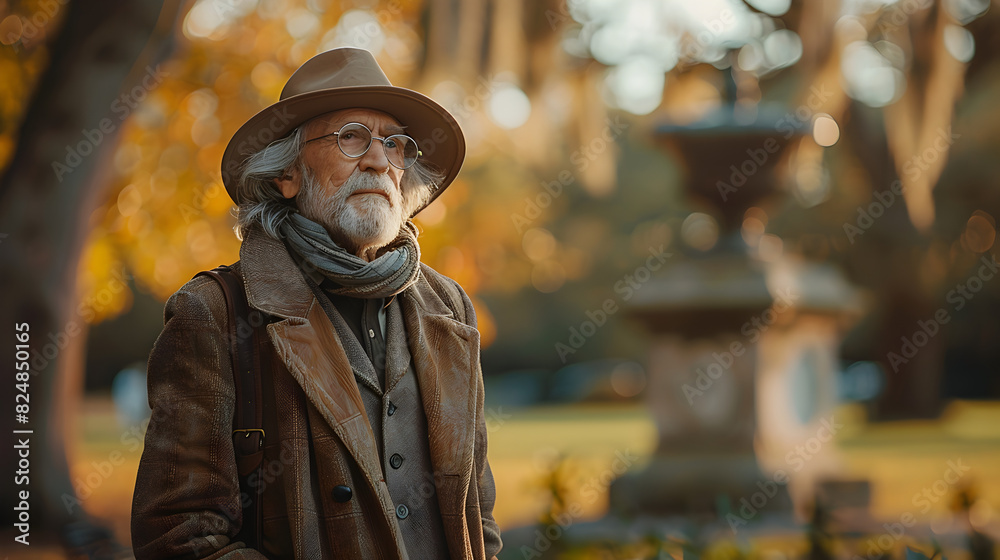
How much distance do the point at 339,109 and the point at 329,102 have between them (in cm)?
5

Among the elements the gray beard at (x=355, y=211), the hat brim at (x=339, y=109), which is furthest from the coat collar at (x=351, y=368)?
the hat brim at (x=339, y=109)

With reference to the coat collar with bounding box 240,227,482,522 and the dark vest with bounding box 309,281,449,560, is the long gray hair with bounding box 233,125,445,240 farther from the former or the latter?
the dark vest with bounding box 309,281,449,560

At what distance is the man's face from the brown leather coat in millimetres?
188

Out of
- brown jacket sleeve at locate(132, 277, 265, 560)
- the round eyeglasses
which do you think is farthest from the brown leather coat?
the round eyeglasses

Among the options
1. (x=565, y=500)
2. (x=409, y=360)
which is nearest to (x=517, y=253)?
(x=565, y=500)

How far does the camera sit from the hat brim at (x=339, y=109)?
8.19ft

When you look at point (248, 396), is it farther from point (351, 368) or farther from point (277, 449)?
point (351, 368)

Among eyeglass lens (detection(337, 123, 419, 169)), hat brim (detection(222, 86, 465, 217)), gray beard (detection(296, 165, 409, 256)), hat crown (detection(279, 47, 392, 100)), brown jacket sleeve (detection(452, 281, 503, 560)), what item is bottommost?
brown jacket sleeve (detection(452, 281, 503, 560))

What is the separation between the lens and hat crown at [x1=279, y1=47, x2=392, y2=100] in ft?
8.24

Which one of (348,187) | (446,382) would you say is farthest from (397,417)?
(348,187)

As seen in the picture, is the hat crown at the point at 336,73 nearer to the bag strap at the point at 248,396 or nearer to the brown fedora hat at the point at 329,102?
the brown fedora hat at the point at 329,102

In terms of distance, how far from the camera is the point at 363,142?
2.54m

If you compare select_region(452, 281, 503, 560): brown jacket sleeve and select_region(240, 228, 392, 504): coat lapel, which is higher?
select_region(240, 228, 392, 504): coat lapel

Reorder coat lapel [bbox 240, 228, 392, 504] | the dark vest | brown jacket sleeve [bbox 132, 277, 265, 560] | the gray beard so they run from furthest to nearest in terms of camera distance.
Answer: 1. the gray beard
2. the dark vest
3. coat lapel [bbox 240, 228, 392, 504]
4. brown jacket sleeve [bbox 132, 277, 265, 560]
